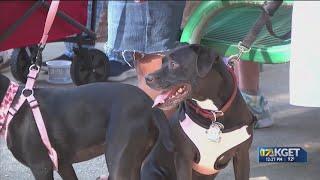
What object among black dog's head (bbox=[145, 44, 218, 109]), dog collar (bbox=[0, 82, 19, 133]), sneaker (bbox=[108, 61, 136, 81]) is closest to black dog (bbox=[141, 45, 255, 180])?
black dog's head (bbox=[145, 44, 218, 109])

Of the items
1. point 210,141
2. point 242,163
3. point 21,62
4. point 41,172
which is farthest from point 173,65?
point 21,62

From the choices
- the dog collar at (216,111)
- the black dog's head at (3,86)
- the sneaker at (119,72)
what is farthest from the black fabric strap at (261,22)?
the sneaker at (119,72)

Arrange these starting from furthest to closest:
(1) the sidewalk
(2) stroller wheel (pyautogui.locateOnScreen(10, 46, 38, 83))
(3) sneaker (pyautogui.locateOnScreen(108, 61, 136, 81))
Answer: (3) sneaker (pyautogui.locateOnScreen(108, 61, 136, 81)) < (2) stroller wheel (pyautogui.locateOnScreen(10, 46, 38, 83)) < (1) the sidewalk

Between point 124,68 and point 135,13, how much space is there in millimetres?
2639

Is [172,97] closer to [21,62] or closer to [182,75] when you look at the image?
[182,75]

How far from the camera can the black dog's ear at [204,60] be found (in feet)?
8.75

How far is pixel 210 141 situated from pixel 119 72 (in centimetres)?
329

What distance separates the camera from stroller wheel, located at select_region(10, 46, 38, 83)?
560cm

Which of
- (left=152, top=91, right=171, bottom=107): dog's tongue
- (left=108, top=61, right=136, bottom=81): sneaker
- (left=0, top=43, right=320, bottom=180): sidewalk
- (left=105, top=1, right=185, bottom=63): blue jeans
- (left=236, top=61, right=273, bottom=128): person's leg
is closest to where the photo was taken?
(left=152, top=91, right=171, bottom=107): dog's tongue

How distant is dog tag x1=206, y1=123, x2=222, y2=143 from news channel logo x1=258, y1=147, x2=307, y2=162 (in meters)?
1.02

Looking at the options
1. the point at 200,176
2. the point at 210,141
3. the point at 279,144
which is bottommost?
the point at 279,144

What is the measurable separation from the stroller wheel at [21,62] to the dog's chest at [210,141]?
308 centimetres

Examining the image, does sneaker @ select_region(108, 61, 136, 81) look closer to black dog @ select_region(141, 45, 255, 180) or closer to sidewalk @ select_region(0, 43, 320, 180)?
sidewalk @ select_region(0, 43, 320, 180)

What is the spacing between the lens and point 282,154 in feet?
12.2
